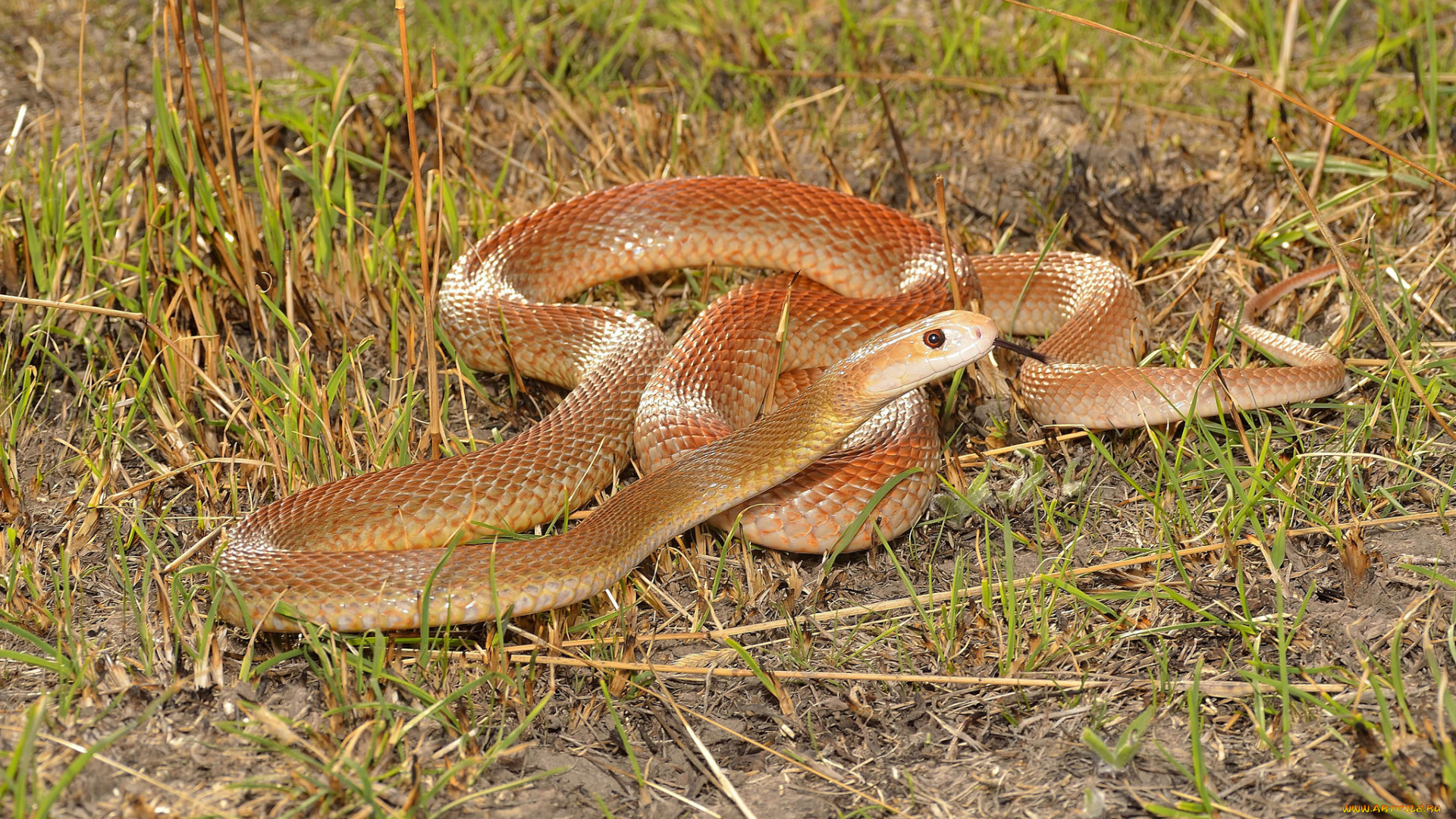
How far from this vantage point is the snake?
9.35 feet

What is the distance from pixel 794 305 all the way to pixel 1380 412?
73.7 inches

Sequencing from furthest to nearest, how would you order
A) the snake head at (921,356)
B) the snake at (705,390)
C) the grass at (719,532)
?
1. the snake head at (921,356)
2. the snake at (705,390)
3. the grass at (719,532)

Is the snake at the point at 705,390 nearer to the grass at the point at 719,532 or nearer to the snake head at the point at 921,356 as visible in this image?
the snake head at the point at 921,356

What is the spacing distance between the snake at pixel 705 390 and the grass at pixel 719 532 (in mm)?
129

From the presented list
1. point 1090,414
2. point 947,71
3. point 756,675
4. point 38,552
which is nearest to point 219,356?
point 38,552

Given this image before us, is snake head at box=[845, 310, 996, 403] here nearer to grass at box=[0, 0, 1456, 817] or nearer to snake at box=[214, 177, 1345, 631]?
snake at box=[214, 177, 1345, 631]

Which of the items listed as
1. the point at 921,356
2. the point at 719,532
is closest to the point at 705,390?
the point at 719,532

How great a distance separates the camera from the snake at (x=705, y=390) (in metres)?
2.85

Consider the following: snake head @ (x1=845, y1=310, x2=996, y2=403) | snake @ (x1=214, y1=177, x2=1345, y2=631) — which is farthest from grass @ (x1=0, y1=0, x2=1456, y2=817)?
snake head @ (x1=845, y1=310, x2=996, y2=403)

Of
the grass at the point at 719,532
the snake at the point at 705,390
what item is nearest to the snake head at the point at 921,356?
the snake at the point at 705,390

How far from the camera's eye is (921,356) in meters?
3.04

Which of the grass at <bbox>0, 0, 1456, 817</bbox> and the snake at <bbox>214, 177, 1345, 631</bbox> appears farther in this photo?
the snake at <bbox>214, 177, 1345, 631</bbox>

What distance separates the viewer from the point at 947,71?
19.1 ft

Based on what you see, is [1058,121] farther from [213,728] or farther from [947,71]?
[213,728]
